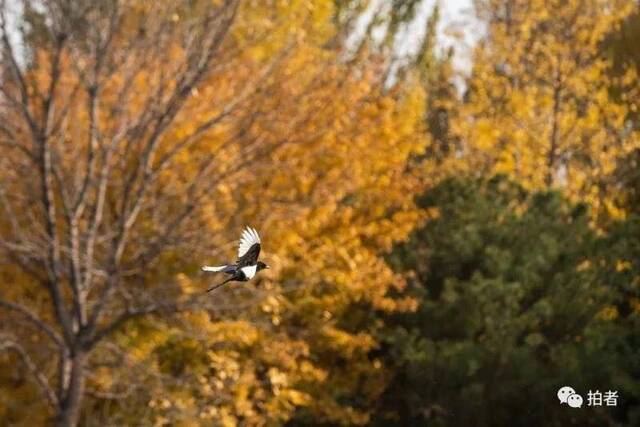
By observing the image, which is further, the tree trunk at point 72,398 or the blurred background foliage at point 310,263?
the blurred background foliage at point 310,263

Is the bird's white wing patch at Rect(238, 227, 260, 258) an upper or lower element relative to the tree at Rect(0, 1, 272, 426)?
lower

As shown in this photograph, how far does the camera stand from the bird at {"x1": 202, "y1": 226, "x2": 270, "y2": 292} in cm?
351

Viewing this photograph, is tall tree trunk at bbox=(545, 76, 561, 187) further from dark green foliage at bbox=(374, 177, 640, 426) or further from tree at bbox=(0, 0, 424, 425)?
tree at bbox=(0, 0, 424, 425)

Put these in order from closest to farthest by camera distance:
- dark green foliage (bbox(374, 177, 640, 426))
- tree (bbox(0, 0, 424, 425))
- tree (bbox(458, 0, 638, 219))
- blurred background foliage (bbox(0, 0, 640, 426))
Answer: tree (bbox(0, 0, 424, 425))
blurred background foliage (bbox(0, 0, 640, 426))
dark green foliage (bbox(374, 177, 640, 426))
tree (bbox(458, 0, 638, 219))

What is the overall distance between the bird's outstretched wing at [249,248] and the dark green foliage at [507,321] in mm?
11297

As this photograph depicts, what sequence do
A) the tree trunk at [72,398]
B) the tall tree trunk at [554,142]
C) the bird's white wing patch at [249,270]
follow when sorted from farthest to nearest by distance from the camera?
the tall tree trunk at [554,142] → the tree trunk at [72,398] → the bird's white wing patch at [249,270]

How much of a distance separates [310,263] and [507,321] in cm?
313

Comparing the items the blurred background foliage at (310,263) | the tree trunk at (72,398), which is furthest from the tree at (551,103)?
the tree trunk at (72,398)

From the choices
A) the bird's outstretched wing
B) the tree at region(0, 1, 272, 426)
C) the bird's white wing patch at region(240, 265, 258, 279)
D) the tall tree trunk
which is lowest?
the bird's white wing patch at region(240, 265, 258, 279)

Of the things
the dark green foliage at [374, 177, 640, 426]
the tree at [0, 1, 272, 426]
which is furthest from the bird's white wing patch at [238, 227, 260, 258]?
the dark green foliage at [374, 177, 640, 426]

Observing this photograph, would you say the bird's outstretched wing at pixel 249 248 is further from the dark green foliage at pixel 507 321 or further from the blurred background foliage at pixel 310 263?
the dark green foliage at pixel 507 321

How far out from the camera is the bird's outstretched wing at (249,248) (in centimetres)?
370

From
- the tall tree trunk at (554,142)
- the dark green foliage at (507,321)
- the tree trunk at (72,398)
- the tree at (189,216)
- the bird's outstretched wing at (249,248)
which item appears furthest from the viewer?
the tall tree trunk at (554,142)

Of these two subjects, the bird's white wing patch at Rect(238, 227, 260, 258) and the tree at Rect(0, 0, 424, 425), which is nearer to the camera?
the bird's white wing patch at Rect(238, 227, 260, 258)
